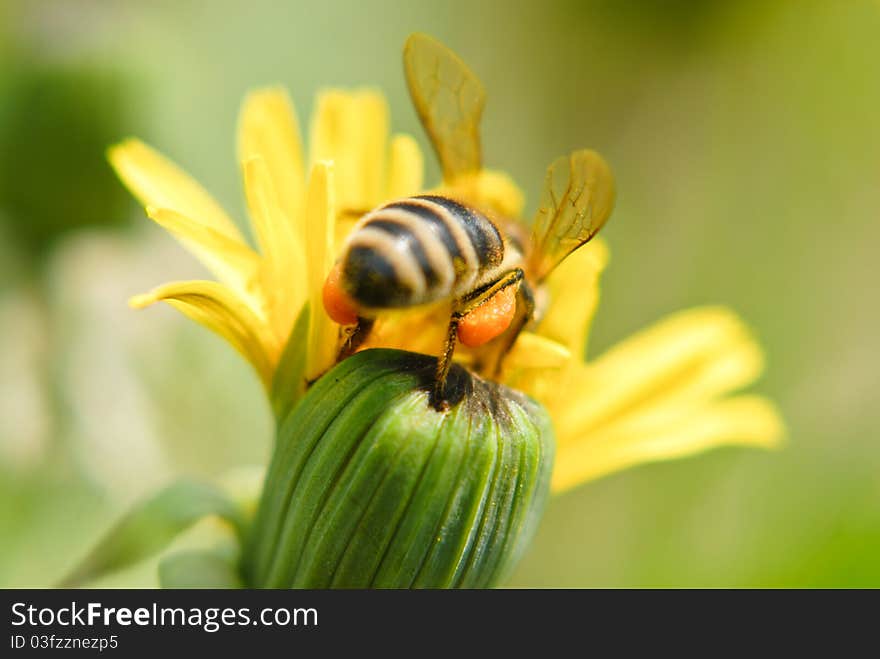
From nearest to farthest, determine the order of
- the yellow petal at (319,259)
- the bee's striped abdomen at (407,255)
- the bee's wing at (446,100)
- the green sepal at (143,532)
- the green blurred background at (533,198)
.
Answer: the bee's striped abdomen at (407,255) → the yellow petal at (319,259) → the green sepal at (143,532) → the bee's wing at (446,100) → the green blurred background at (533,198)

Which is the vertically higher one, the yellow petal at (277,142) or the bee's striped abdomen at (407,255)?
the yellow petal at (277,142)

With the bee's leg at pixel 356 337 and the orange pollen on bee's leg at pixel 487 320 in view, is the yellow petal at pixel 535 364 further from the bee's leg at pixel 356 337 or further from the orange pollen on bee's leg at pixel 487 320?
the bee's leg at pixel 356 337

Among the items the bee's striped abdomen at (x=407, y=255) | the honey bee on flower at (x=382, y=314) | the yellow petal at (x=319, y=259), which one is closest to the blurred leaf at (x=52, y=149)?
the honey bee on flower at (x=382, y=314)

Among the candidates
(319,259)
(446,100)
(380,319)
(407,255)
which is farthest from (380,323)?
(446,100)

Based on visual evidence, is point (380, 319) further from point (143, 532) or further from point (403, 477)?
point (143, 532)

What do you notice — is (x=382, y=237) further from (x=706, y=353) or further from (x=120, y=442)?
(x=120, y=442)

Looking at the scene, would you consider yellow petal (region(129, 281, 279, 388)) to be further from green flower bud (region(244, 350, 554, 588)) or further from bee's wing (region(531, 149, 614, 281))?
bee's wing (region(531, 149, 614, 281))
